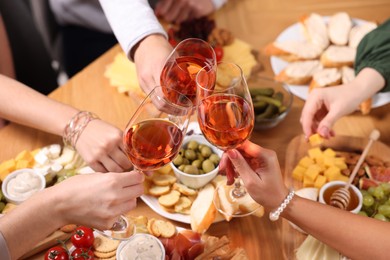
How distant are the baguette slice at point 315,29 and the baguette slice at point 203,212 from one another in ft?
2.61

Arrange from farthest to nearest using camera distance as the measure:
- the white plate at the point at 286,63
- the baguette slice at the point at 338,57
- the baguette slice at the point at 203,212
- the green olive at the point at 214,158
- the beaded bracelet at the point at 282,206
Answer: the baguette slice at the point at 338,57, the white plate at the point at 286,63, the green olive at the point at 214,158, the baguette slice at the point at 203,212, the beaded bracelet at the point at 282,206

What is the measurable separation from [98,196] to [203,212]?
1.02ft

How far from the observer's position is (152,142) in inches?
41.7

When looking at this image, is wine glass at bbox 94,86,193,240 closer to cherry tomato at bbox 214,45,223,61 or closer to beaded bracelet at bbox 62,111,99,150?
beaded bracelet at bbox 62,111,99,150

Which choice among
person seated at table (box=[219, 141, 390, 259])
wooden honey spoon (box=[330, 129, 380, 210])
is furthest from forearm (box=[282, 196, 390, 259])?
wooden honey spoon (box=[330, 129, 380, 210])

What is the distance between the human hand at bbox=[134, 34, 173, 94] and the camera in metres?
1.38

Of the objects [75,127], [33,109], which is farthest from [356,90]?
[33,109]

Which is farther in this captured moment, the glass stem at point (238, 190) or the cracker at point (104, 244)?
the glass stem at point (238, 190)

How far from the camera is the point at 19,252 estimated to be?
43.0 inches

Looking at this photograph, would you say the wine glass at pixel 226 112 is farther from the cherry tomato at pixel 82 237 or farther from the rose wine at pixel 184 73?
the cherry tomato at pixel 82 237

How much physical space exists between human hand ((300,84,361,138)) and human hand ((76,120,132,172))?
0.54 meters

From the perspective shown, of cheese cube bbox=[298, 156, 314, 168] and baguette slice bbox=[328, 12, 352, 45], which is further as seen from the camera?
Answer: baguette slice bbox=[328, 12, 352, 45]

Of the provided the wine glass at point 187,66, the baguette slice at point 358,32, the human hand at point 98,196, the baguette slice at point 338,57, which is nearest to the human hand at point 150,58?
the wine glass at point 187,66

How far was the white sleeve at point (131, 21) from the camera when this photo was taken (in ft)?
4.81
